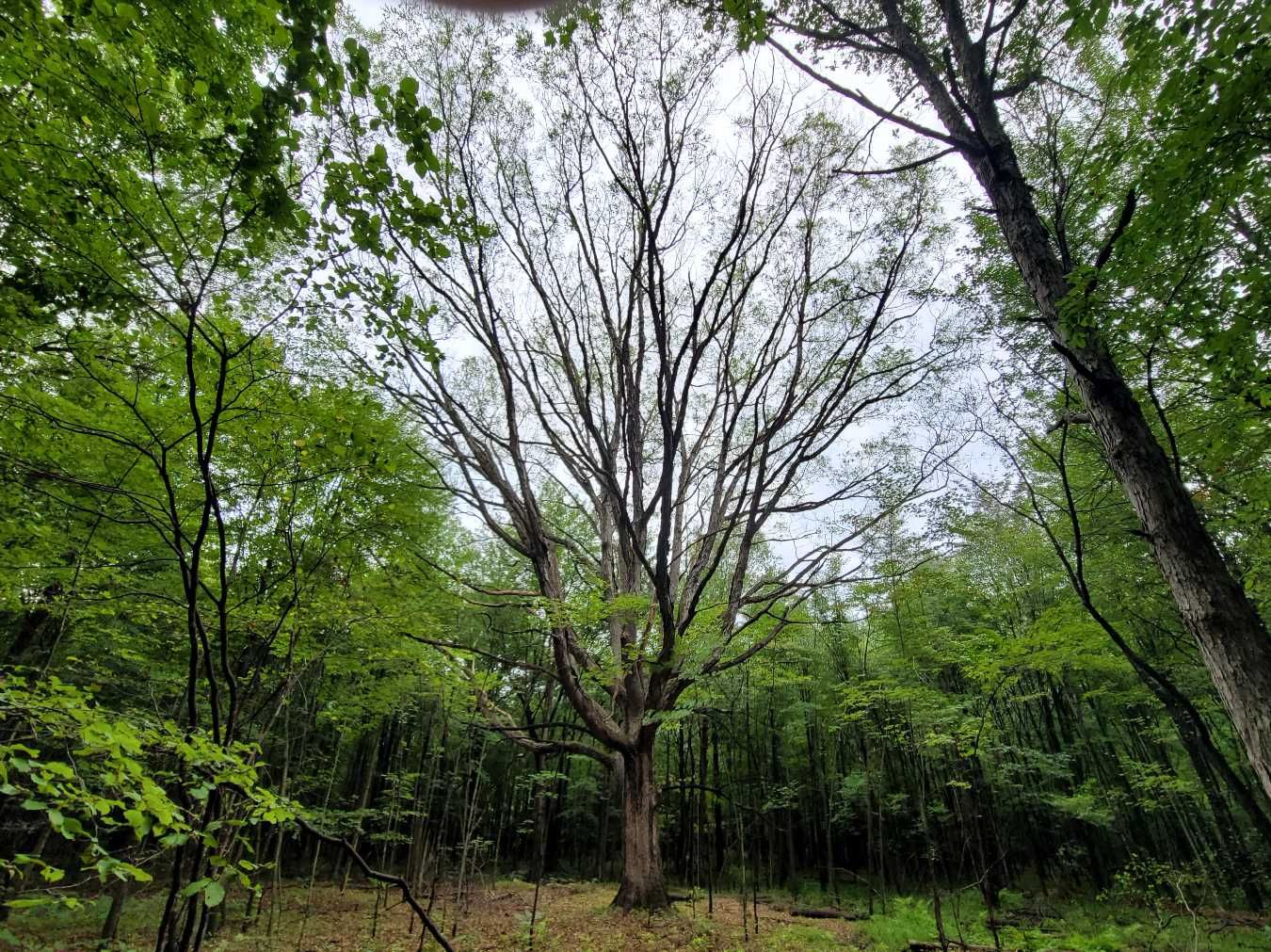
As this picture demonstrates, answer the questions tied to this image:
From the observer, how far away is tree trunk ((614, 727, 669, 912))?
24.7 ft

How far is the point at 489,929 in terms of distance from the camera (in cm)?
834

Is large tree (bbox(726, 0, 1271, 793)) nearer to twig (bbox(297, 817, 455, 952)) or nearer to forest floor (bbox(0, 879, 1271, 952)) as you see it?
twig (bbox(297, 817, 455, 952))

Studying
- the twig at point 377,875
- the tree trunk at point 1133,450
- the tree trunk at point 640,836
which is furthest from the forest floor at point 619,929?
the twig at point 377,875

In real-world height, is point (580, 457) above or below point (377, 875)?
above

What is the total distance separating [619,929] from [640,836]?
1080 mm

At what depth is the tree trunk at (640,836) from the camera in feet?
24.7

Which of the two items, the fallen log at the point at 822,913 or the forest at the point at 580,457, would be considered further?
the fallen log at the point at 822,913

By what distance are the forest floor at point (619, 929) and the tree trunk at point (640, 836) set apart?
0.30m

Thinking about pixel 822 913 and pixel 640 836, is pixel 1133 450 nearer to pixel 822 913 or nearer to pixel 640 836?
pixel 640 836

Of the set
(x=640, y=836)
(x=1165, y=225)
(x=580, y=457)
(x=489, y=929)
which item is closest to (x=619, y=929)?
(x=640, y=836)

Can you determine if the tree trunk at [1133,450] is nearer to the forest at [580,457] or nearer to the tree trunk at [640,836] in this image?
the forest at [580,457]

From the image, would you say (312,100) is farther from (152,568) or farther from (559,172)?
(152,568)

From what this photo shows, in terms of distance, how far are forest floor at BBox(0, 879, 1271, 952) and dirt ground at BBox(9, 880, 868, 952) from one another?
0.02m

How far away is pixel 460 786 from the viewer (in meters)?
17.2
